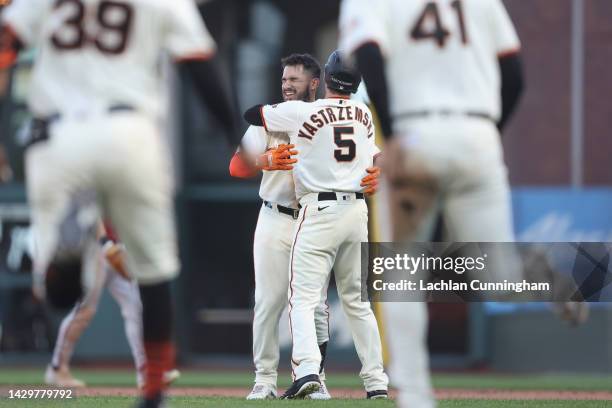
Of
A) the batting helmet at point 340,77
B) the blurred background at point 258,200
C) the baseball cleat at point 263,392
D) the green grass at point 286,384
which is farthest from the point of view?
the blurred background at point 258,200

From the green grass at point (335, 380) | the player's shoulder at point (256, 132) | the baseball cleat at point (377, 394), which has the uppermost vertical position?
the player's shoulder at point (256, 132)

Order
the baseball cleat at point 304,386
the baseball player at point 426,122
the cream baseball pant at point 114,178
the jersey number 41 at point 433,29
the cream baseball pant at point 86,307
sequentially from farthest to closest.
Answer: the cream baseball pant at point 86,307 → the baseball cleat at point 304,386 → the jersey number 41 at point 433,29 → the baseball player at point 426,122 → the cream baseball pant at point 114,178

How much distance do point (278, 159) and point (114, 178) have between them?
276 cm

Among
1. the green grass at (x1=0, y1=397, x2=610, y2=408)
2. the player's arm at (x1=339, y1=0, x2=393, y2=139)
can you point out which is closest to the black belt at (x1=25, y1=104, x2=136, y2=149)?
the player's arm at (x1=339, y1=0, x2=393, y2=139)

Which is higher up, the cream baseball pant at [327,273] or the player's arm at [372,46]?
the player's arm at [372,46]

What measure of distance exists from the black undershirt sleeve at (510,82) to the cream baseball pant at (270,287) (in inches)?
105

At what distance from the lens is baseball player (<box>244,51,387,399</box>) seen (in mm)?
7043

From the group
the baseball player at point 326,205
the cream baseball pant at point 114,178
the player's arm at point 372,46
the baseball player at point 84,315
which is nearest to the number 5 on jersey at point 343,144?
the baseball player at point 326,205

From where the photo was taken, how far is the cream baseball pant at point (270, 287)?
24.3 feet

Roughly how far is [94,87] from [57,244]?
0.67 m

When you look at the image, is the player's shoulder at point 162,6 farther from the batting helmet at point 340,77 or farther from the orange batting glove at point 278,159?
the batting helmet at point 340,77

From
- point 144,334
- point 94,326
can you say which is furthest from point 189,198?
point 144,334

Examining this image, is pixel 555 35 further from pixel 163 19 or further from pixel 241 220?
pixel 163 19

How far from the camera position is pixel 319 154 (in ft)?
23.3
